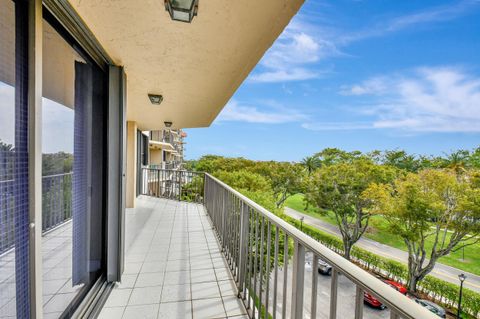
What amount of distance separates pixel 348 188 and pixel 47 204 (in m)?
19.0

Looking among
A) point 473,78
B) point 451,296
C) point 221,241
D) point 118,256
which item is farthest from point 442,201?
point 473,78

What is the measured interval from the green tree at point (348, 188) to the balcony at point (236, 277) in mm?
16049

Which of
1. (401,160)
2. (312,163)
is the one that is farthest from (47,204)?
(401,160)

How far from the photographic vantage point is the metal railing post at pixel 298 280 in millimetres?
1197

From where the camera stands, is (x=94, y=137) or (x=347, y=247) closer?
(x=94, y=137)

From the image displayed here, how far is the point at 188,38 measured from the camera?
6.18 feet

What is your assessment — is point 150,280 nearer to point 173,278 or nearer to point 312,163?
point 173,278

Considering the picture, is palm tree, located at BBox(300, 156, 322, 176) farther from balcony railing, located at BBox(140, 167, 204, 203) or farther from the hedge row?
balcony railing, located at BBox(140, 167, 204, 203)

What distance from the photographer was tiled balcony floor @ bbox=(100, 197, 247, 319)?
2039 millimetres

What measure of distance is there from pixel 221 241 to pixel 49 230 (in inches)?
91.9

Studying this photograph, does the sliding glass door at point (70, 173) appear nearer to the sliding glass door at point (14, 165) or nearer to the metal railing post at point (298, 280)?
the sliding glass door at point (14, 165)

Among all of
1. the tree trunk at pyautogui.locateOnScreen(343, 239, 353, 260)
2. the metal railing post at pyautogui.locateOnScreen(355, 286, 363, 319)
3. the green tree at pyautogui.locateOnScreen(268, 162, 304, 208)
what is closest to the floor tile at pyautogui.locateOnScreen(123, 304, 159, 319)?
the metal railing post at pyautogui.locateOnScreen(355, 286, 363, 319)

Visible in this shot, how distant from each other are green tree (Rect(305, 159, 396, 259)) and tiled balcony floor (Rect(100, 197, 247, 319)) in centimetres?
1591

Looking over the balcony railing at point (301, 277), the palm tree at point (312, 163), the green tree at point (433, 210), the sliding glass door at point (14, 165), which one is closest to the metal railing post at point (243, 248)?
the balcony railing at point (301, 277)
